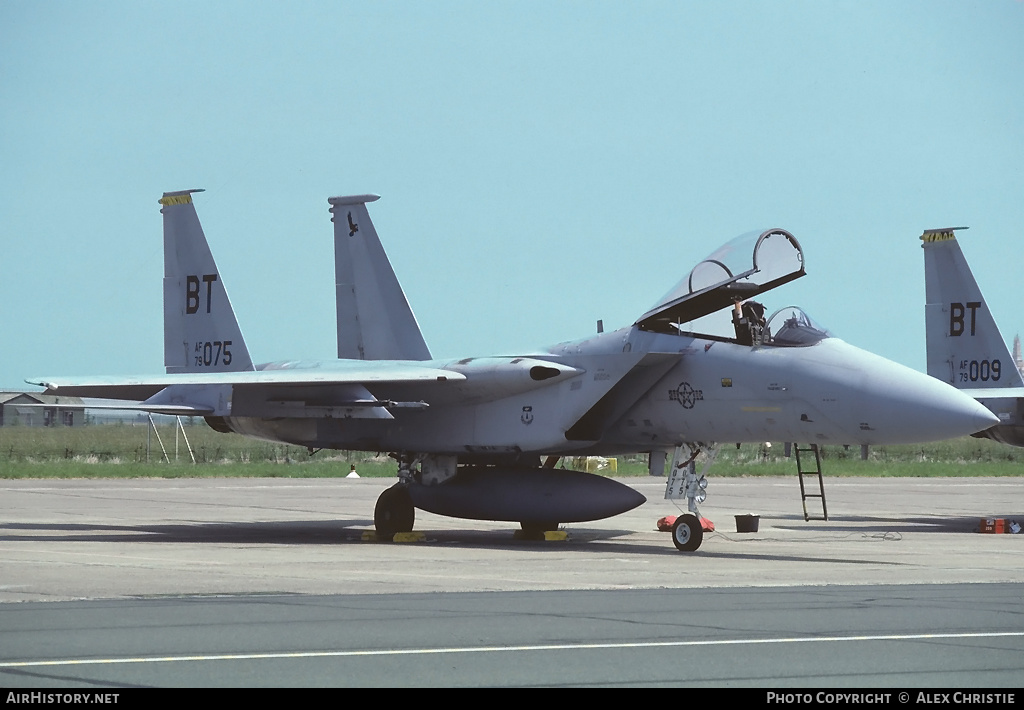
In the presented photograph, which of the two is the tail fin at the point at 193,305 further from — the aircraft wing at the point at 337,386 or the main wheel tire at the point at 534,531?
the main wheel tire at the point at 534,531

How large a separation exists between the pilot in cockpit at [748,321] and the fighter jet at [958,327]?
28.6 feet

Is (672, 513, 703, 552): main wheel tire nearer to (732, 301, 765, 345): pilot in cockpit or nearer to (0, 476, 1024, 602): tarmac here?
(0, 476, 1024, 602): tarmac

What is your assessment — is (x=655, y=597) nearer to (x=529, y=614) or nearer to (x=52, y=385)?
(x=529, y=614)

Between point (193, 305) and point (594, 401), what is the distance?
23.5ft

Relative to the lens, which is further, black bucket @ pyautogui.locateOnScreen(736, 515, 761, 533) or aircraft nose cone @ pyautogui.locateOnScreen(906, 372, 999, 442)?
black bucket @ pyautogui.locateOnScreen(736, 515, 761, 533)

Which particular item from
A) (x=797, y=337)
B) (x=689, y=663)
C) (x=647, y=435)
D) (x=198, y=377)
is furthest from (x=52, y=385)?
(x=689, y=663)

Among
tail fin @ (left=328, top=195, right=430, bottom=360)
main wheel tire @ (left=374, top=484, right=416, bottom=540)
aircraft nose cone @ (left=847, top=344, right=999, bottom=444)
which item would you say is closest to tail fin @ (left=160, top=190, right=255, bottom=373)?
tail fin @ (left=328, top=195, right=430, bottom=360)

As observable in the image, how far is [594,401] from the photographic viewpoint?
16.0 meters

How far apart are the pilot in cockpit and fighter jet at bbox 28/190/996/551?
2cm

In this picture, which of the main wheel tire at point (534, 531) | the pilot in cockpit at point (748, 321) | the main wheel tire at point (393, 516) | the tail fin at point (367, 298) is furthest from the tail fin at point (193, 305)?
the pilot in cockpit at point (748, 321)

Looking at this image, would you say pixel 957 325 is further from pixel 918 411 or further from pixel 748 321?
pixel 918 411

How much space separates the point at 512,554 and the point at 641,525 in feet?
19.6

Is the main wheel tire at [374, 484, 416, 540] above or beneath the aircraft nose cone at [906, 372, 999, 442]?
beneath

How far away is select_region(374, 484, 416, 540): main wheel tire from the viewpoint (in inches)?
703
